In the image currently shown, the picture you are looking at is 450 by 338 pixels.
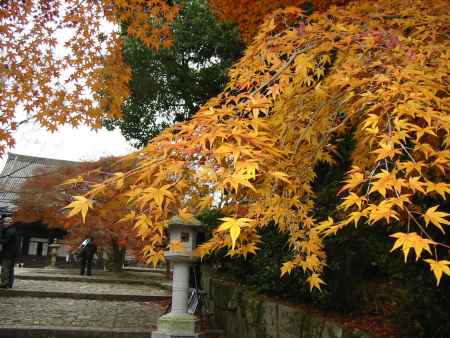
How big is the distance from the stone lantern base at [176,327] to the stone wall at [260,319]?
81cm

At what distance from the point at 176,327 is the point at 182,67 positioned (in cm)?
843

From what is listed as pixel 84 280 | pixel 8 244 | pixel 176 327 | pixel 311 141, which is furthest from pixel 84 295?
pixel 311 141

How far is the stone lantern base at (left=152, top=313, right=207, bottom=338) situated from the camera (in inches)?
211

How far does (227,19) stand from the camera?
1008cm

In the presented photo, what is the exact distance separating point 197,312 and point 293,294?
2.74m

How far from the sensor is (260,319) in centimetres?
566

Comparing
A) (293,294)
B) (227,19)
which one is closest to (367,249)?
(293,294)

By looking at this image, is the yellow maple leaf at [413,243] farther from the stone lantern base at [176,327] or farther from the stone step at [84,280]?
the stone step at [84,280]

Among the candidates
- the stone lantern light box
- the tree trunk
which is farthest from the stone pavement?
the tree trunk

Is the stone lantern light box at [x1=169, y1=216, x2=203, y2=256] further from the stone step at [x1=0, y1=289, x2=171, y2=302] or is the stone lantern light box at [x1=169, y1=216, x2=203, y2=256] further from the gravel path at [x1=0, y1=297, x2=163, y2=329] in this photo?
the stone step at [x1=0, y1=289, x2=171, y2=302]

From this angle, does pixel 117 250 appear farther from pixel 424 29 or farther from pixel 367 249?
pixel 424 29

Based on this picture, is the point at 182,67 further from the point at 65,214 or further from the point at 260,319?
the point at 65,214

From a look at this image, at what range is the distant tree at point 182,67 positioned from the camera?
11.7 m

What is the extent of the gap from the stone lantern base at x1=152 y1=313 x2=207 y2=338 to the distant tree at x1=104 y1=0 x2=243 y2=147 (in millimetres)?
6832
